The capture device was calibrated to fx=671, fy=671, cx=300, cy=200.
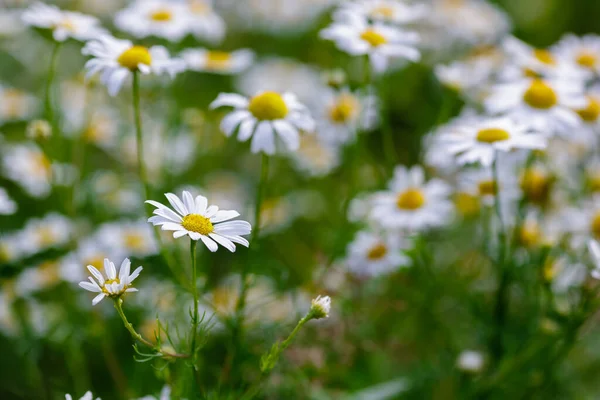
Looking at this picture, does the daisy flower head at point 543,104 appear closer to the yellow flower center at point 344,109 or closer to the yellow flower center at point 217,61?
the yellow flower center at point 344,109

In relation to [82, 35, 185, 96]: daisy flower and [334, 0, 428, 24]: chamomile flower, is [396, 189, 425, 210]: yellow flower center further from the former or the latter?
[82, 35, 185, 96]: daisy flower

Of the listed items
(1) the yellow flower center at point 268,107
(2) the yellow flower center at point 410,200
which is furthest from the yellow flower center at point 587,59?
(1) the yellow flower center at point 268,107

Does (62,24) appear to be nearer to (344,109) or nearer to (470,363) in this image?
(344,109)

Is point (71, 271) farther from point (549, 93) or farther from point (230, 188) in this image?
point (549, 93)

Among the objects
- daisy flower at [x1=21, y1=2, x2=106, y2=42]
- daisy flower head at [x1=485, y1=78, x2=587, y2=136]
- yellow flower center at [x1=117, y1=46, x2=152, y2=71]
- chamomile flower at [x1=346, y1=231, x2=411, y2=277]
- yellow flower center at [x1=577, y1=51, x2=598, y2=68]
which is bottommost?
chamomile flower at [x1=346, y1=231, x2=411, y2=277]

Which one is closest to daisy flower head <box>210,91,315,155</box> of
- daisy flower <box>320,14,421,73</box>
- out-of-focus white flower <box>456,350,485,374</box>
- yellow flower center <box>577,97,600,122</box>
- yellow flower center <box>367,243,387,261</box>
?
daisy flower <box>320,14,421,73</box>
